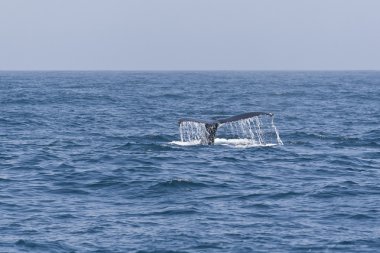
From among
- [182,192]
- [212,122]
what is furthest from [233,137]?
[182,192]

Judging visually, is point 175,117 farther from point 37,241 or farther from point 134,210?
point 37,241

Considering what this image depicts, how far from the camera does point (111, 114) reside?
1895 inches

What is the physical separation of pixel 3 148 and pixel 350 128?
711 inches

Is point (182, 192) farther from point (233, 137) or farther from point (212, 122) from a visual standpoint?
point (233, 137)

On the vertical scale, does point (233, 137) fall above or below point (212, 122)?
below

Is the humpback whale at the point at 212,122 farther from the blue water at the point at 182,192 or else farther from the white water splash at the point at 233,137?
the blue water at the point at 182,192

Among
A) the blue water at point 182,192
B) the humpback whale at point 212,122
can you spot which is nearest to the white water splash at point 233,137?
the humpback whale at point 212,122

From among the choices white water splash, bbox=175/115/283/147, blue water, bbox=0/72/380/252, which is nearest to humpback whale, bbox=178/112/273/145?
white water splash, bbox=175/115/283/147

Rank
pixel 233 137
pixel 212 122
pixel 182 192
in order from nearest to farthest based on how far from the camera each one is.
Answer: pixel 182 192 < pixel 212 122 < pixel 233 137

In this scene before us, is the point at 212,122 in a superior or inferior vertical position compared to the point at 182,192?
superior

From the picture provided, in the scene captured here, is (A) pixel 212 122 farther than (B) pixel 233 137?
No

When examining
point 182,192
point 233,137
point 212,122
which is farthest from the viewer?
point 233,137

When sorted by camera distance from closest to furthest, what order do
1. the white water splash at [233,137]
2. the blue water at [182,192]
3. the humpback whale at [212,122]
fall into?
the blue water at [182,192]
the humpback whale at [212,122]
the white water splash at [233,137]

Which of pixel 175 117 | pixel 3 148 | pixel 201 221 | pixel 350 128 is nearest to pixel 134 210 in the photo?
pixel 201 221
